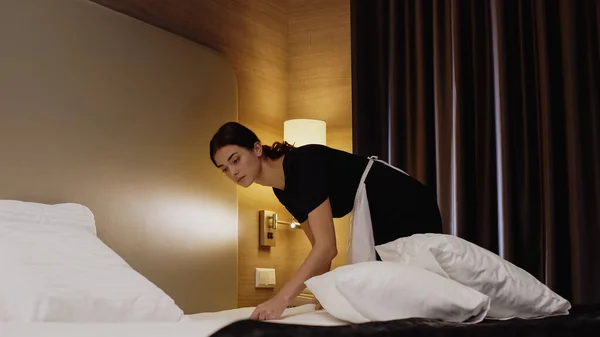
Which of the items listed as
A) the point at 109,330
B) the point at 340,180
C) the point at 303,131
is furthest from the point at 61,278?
the point at 303,131

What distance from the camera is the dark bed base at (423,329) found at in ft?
3.25

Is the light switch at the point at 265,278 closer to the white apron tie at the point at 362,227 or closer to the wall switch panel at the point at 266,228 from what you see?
the wall switch panel at the point at 266,228

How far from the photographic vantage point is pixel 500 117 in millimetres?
2930

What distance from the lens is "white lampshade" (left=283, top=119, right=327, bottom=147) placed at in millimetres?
3250

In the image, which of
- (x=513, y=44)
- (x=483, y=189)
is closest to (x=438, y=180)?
(x=483, y=189)

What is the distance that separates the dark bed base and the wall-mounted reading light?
1978 millimetres

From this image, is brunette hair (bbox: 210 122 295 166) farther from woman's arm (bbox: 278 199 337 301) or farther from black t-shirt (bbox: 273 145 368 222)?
woman's arm (bbox: 278 199 337 301)

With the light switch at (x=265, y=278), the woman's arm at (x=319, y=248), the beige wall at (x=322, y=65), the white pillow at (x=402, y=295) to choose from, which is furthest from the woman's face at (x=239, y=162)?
the beige wall at (x=322, y=65)

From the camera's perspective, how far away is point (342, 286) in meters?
1.47

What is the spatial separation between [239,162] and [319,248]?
432mm

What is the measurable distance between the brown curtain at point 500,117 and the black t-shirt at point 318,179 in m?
0.78

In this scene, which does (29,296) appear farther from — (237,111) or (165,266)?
(237,111)

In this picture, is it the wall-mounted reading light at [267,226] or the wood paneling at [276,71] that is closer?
the wood paneling at [276,71]

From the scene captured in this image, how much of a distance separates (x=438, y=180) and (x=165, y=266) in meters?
1.24
